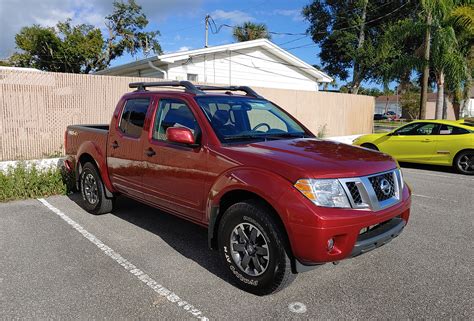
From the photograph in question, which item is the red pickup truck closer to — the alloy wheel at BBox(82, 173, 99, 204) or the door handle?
the door handle

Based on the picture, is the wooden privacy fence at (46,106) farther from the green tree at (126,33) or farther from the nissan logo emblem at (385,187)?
the green tree at (126,33)

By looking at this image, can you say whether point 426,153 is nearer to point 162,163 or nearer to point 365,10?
point 162,163

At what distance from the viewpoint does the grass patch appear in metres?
6.77

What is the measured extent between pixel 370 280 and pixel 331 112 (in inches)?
535

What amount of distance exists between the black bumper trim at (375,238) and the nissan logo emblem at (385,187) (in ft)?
0.96

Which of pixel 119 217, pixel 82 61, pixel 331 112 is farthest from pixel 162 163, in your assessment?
pixel 82 61

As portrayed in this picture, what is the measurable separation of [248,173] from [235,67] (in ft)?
51.9

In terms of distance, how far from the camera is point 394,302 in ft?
10.9

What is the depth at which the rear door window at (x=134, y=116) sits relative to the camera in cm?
490

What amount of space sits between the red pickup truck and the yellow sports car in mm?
7131

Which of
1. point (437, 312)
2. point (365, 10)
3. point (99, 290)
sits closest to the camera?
point (437, 312)

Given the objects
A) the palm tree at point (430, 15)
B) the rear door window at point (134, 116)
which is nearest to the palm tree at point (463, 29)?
the palm tree at point (430, 15)

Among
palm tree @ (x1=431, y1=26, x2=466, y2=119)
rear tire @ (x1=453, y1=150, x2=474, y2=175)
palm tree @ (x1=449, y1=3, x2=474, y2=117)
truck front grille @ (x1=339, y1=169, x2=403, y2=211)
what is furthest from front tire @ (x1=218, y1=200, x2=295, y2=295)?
palm tree @ (x1=449, y1=3, x2=474, y2=117)

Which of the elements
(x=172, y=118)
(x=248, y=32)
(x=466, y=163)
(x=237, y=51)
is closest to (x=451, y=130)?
(x=466, y=163)
